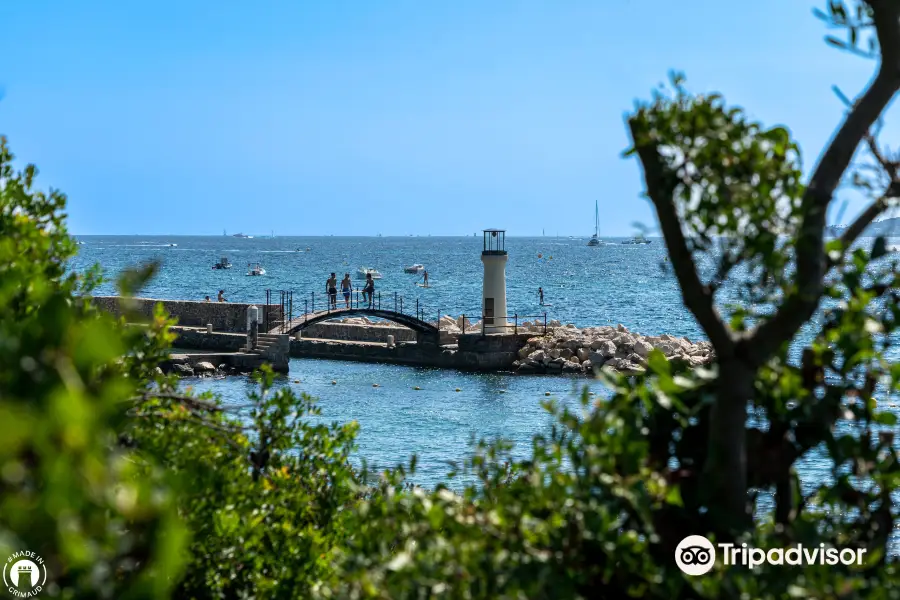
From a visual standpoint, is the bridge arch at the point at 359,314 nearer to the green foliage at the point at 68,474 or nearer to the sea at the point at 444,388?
the sea at the point at 444,388

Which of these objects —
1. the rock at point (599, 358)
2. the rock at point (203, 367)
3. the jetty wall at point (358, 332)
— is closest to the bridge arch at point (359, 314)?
the jetty wall at point (358, 332)

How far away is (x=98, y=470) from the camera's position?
1762mm

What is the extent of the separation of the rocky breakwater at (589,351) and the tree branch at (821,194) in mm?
33568

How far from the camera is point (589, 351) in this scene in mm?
39844

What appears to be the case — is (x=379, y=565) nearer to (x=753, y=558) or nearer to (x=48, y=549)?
(x=753, y=558)

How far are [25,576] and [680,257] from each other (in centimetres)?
232

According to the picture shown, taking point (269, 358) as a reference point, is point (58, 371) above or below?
above

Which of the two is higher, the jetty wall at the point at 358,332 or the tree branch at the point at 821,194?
the tree branch at the point at 821,194

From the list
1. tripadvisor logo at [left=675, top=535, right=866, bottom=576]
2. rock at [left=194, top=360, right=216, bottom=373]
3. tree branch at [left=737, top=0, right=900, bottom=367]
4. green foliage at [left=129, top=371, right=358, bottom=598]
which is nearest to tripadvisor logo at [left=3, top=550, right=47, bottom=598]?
green foliage at [left=129, top=371, right=358, bottom=598]

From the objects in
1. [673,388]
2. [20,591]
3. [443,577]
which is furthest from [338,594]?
[673,388]

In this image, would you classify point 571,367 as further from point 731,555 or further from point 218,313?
point 731,555

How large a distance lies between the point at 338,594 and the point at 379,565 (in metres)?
0.17

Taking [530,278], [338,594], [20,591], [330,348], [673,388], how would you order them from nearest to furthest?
[20,591], [338,594], [673,388], [330,348], [530,278]

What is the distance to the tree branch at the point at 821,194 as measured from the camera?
3.47 meters
